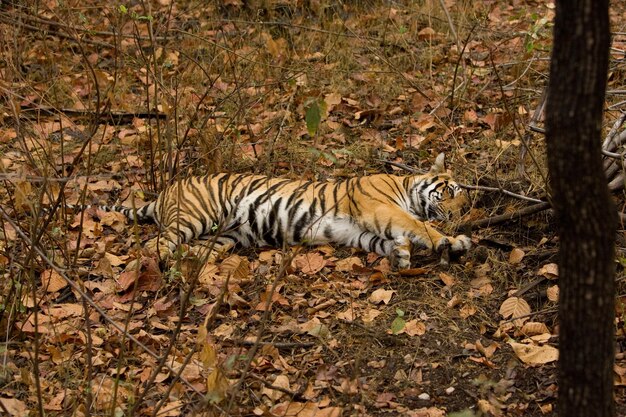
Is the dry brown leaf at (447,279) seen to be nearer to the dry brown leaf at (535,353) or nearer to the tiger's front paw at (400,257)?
the tiger's front paw at (400,257)

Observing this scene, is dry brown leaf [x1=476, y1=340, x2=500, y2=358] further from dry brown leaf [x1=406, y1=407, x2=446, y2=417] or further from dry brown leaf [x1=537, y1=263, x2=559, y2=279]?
dry brown leaf [x1=537, y1=263, x2=559, y2=279]

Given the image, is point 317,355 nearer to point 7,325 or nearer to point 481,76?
point 7,325

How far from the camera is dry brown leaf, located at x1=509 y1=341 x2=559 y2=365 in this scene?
3763 mm

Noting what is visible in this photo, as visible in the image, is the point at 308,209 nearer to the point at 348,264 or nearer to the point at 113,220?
the point at 348,264

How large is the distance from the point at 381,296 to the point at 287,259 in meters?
1.02

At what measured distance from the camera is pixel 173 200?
5344mm

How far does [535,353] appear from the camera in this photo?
3803 millimetres

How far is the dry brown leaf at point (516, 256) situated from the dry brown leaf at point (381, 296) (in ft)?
2.42

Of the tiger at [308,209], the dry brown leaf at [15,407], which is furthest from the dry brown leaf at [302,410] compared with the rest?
the tiger at [308,209]

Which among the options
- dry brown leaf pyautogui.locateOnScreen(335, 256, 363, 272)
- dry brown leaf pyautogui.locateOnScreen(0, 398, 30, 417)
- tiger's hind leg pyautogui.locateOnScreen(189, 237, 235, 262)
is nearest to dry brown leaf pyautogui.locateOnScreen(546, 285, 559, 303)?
dry brown leaf pyautogui.locateOnScreen(335, 256, 363, 272)

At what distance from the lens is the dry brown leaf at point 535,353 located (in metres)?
3.76

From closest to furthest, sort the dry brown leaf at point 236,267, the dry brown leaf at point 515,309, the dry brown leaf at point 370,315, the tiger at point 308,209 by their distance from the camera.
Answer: the dry brown leaf at point 515,309 < the dry brown leaf at point 370,315 < the dry brown leaf at point 236,267 < the tiger at point 308,209

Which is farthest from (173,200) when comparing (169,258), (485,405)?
(485,405)

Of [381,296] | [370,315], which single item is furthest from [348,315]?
[381,296]
